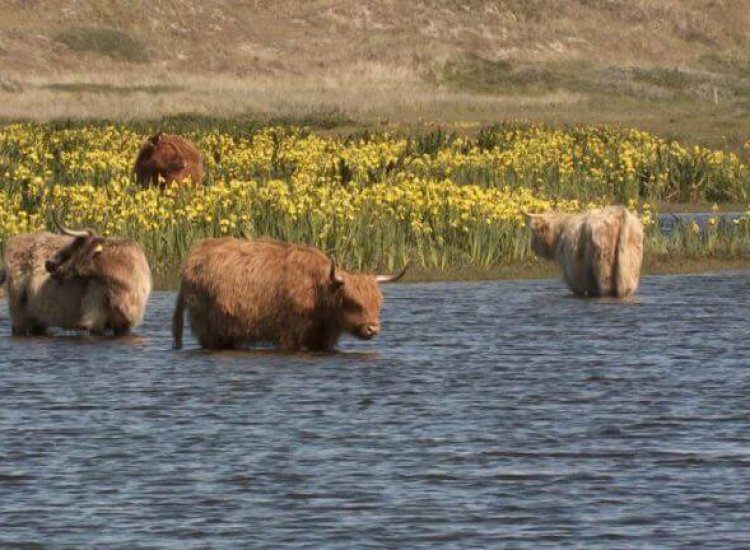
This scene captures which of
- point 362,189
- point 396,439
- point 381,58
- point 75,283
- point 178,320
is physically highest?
point 381,58

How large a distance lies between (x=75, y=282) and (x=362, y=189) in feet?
33.4

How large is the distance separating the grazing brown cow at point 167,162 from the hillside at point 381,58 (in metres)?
26.3

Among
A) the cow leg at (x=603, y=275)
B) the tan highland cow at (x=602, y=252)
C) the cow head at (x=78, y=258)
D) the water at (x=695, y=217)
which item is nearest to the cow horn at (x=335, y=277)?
the cow head at (x=78, y=258)

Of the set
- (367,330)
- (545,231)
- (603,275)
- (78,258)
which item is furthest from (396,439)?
(545,231)

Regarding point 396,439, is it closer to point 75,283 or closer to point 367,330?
point 367,330

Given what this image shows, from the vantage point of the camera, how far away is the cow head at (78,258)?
57.2 ft

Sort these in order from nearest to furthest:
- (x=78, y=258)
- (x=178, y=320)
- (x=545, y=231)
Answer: (x=178, y=320)
(x=78, y=258)
(x=545, y=231)

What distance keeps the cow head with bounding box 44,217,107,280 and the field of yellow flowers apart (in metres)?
4.94

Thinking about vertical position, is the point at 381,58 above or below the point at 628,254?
above

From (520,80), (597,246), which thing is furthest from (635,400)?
(520,80)

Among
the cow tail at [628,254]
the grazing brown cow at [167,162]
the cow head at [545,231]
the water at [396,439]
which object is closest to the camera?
the water at [396,439]

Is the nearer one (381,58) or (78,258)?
(78,258)

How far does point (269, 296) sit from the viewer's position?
1625cm

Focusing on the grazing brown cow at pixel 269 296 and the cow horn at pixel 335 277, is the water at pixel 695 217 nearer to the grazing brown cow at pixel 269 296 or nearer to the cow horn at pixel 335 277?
the grazing brown cow at pixel 269 296
